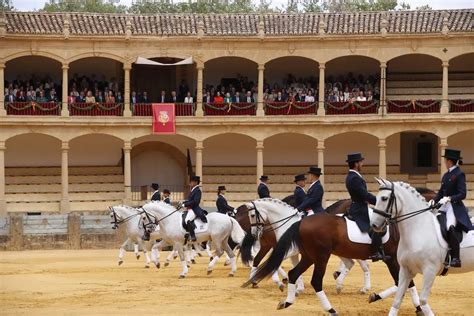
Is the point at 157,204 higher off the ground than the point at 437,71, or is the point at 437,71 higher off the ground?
the point at 437,71

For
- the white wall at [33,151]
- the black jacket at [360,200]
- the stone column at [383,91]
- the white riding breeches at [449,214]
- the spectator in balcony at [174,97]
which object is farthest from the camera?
the white wall at [33,151]

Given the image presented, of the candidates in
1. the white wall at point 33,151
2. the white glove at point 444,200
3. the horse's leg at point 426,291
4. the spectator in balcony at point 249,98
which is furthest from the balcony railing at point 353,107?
the horse's leg at point 426,291

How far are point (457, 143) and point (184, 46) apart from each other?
12.6 metres

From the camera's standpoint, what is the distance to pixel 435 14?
150 feet

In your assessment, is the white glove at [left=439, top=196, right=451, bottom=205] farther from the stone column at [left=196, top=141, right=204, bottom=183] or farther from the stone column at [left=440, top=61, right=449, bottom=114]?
the stone column at [left=440, top=61, right=449, bottom=114]

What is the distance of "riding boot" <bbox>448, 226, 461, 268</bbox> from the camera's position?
15.0m

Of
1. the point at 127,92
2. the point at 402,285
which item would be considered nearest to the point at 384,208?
the point at 402,285

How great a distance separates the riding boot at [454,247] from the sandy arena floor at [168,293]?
1763mm

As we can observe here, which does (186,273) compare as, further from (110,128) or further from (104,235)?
(110,128)

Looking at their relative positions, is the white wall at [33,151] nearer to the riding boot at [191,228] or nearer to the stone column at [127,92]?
the stone column at [127,92]

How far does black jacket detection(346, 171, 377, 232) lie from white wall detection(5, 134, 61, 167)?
Result: 3042 centimetres

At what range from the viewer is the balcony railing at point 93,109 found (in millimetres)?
44000

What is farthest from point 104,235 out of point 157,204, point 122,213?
point 157,204

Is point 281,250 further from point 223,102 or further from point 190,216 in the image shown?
point 223,102
